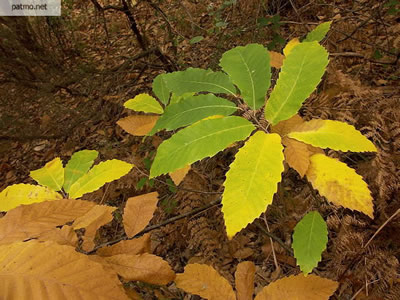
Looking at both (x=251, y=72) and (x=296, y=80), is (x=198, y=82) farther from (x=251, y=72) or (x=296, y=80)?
(x=296, y=80)

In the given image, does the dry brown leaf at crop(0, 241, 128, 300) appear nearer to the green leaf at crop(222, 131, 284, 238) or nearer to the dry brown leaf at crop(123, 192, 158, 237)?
the green leaf at crop(222, 131, 284, 238)

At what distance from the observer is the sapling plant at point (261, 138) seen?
2.31 feet

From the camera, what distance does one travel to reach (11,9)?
3537 millimetres

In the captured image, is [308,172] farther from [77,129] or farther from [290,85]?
[77,129]

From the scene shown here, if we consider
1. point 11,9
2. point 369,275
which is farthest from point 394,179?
point 11,9

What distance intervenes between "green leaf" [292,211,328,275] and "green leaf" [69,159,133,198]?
0.63 metres

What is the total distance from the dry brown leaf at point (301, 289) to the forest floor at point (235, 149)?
1.27ft

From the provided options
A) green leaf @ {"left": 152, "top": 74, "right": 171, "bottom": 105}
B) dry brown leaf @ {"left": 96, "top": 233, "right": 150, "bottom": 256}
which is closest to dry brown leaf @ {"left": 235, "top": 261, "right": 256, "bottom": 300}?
dry brown leaf @ {"left": 96, "top": 233, "right": 150, "bottom": 256}

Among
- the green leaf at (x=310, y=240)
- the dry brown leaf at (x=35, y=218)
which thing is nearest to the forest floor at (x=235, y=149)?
the green leaf at (x=310, y=240)

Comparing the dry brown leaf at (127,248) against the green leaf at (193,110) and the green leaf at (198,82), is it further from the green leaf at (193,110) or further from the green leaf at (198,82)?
the green leaf at (198,82)

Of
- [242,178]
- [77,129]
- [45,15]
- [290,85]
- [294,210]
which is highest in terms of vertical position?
[45,15]

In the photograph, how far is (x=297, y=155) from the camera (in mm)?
895

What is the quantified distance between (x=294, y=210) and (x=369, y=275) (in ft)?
2.40

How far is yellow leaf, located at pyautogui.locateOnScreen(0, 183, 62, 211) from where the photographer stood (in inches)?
43.9
